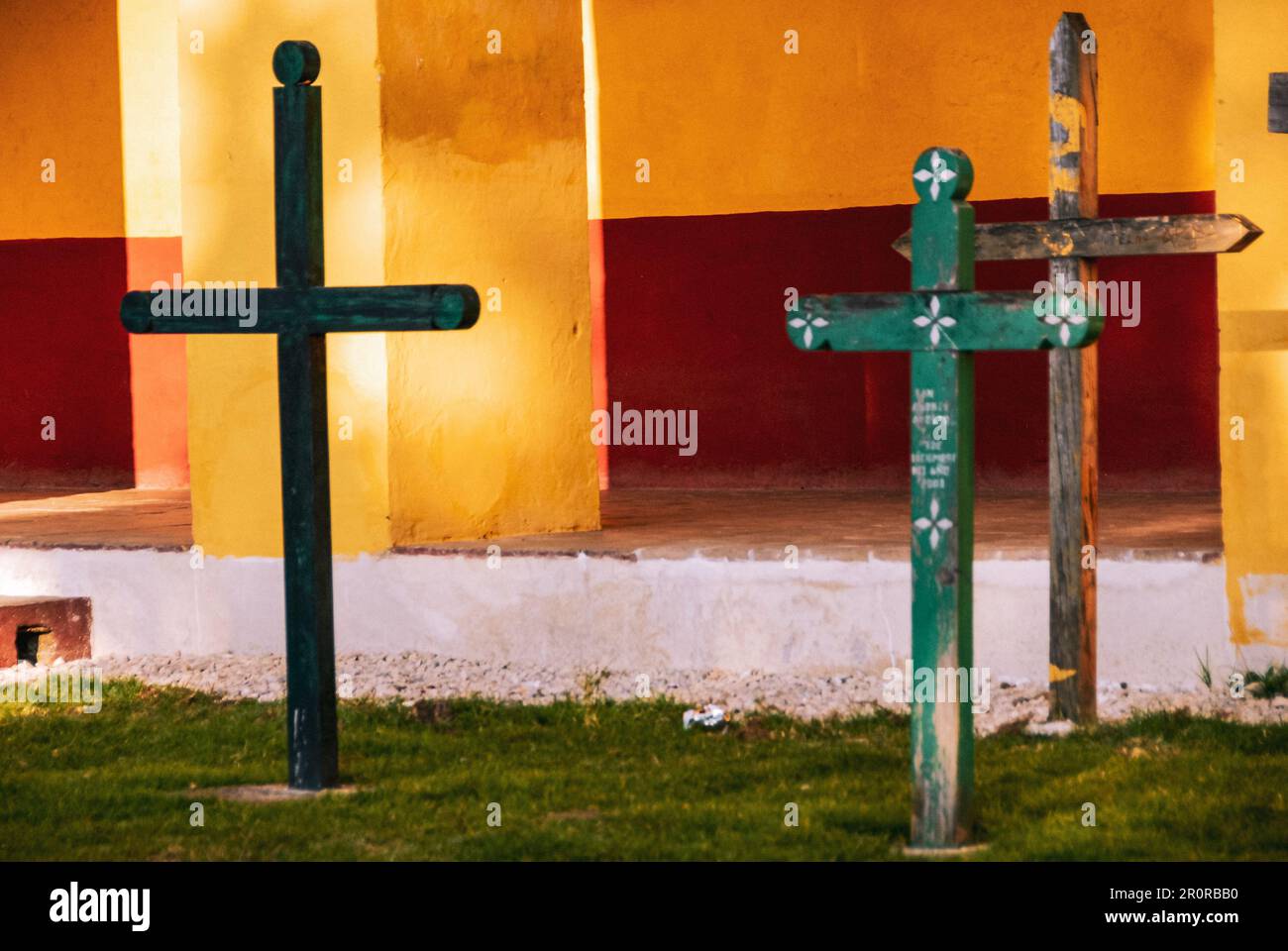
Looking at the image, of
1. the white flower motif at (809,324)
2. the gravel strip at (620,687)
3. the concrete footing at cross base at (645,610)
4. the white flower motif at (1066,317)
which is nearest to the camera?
the white flower motif at (1066,317)

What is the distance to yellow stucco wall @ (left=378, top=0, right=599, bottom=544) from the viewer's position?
8.88 meters

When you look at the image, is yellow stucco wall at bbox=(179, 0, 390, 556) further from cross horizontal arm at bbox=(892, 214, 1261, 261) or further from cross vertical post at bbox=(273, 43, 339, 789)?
cross horizontal arm at bbox=(892, 214, 1261, 261)

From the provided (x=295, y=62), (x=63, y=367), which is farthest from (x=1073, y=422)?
(x=63, y=367)

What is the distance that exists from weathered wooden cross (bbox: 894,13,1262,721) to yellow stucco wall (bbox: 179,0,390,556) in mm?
Answer: 2773

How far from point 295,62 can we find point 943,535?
2.40m

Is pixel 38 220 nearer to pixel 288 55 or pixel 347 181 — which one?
pixel 347 181

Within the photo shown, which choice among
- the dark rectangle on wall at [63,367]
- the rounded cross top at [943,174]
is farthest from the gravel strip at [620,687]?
the dark rectangle on wall at [63,367]

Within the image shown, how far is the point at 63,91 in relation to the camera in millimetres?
12562

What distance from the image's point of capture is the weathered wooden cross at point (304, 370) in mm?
6219

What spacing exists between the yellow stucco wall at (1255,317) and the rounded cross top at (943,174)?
2311mm

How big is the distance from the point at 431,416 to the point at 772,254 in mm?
2916

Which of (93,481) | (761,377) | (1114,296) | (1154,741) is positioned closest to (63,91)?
(93,481)

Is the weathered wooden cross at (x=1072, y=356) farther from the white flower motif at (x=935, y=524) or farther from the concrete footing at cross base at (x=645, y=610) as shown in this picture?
the white flower motif at (x=935, y=524)

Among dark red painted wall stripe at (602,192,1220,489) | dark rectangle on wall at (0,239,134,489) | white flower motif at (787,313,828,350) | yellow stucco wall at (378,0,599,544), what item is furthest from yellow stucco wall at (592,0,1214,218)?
white flower motif at (787,313,828,350)
